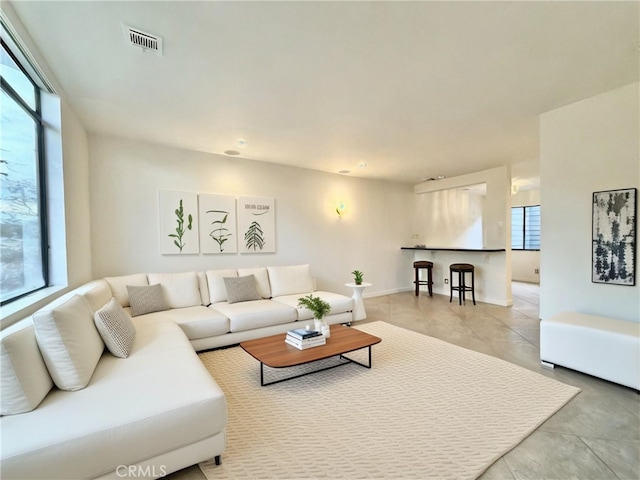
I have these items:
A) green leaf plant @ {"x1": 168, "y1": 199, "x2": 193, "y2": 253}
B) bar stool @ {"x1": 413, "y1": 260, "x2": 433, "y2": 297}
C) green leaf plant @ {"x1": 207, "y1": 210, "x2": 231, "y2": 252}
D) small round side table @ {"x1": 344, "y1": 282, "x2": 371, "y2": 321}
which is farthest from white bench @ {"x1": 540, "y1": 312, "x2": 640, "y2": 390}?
green leaf plant @ {"x1": 168, "y1": 199, "x2": 193, "y2": 253}

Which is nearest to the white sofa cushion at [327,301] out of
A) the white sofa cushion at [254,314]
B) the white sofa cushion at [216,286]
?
the white sofa cushion at [254,314]

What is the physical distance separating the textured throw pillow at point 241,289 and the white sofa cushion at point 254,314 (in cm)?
11

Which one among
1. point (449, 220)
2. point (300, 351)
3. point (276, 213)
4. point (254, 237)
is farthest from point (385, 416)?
point (449, 220)

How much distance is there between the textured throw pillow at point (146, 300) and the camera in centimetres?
340

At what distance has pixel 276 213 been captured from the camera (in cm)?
513

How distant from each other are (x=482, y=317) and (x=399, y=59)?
4118 millimetres

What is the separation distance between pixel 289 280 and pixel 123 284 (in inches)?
85.5

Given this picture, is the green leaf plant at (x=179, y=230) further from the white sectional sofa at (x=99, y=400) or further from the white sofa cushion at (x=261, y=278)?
the white sectional sofa at (x=99, y=400)

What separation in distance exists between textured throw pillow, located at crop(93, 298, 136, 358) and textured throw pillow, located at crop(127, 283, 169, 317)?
113 centimetres

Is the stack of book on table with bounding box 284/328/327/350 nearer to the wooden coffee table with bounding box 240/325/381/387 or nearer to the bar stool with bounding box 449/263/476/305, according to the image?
the wooden coffee table with bounding box 240/325/381/387

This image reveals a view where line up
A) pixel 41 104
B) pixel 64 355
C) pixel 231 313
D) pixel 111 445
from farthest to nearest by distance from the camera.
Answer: pixel 231 313 → pixel 41 104 → pixel 64 355 → pixel 111 445

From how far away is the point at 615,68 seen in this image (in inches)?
95.2

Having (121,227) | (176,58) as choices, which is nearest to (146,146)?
(121,227)

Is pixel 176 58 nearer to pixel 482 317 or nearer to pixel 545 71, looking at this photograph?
pixel 545 71
